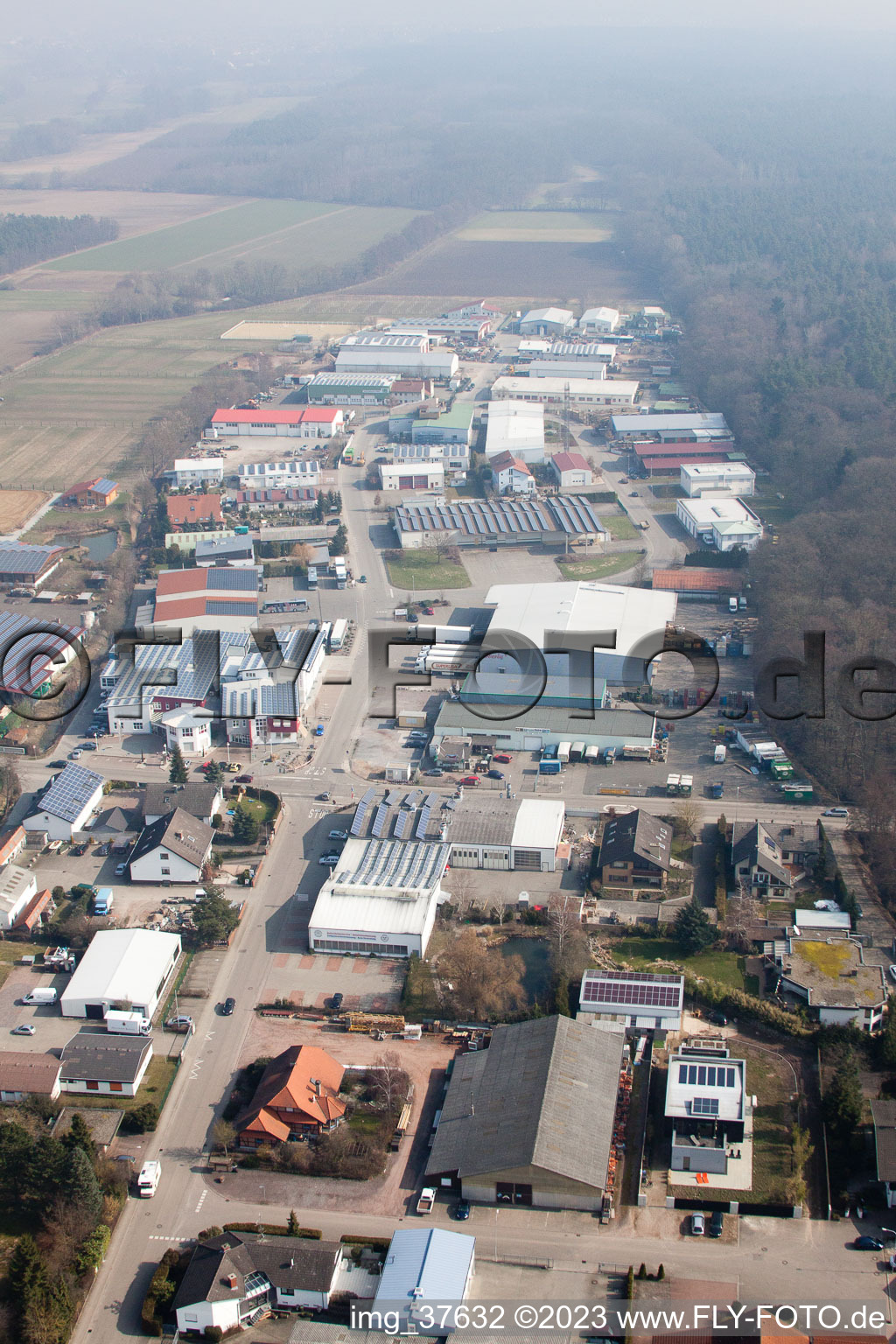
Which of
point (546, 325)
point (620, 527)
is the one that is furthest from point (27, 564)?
point (546, 325)

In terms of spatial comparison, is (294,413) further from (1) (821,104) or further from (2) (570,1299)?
(1) (821,104)

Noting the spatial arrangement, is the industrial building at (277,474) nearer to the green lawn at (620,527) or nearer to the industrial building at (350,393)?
the industrial building at (350,393)

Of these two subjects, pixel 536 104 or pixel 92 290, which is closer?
pixel 92 290

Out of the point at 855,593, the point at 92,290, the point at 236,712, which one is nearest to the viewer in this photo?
the point at 236,712

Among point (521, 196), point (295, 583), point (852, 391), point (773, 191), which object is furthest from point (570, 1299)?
point (521, 196)

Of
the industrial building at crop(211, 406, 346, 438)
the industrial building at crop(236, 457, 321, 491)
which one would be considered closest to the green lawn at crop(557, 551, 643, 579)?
the industrial building at crop(236, 457, 321, 491)

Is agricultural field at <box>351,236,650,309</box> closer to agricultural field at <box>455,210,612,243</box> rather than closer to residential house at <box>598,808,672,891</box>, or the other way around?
agricultural field at <box>455,210,612,243</box>
